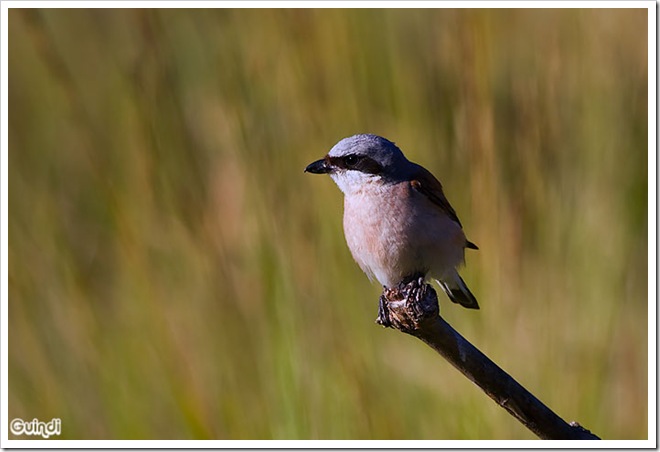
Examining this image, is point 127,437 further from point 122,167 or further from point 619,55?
point 619,55

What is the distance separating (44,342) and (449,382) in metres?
1.39

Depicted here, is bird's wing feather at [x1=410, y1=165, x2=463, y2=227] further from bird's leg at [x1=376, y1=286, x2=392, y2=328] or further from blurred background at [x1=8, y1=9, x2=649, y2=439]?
bird's leg at [x1=376, y1=286, x2=392, y2=328]

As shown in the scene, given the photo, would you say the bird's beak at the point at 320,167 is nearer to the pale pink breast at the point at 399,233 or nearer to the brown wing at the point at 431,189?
the pale pink breast at the point at 399,233

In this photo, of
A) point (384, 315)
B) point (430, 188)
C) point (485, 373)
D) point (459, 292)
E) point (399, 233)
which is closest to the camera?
point (485, 373)

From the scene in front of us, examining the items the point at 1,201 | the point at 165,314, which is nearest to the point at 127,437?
the point at 165,314

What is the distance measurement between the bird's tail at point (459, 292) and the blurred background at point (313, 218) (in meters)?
0.05

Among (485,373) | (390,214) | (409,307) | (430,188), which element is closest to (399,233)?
(390,214)

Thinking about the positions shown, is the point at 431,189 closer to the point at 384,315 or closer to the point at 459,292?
the point at 459,292

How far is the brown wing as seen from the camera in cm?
260

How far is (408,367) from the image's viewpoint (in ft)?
10.2

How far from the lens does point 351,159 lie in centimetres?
253

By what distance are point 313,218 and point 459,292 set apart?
55cm

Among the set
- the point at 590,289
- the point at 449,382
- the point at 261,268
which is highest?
the point at 261,268

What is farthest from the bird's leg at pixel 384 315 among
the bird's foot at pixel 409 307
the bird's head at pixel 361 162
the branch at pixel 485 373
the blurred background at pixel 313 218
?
the blurred background at pixel 313 218
